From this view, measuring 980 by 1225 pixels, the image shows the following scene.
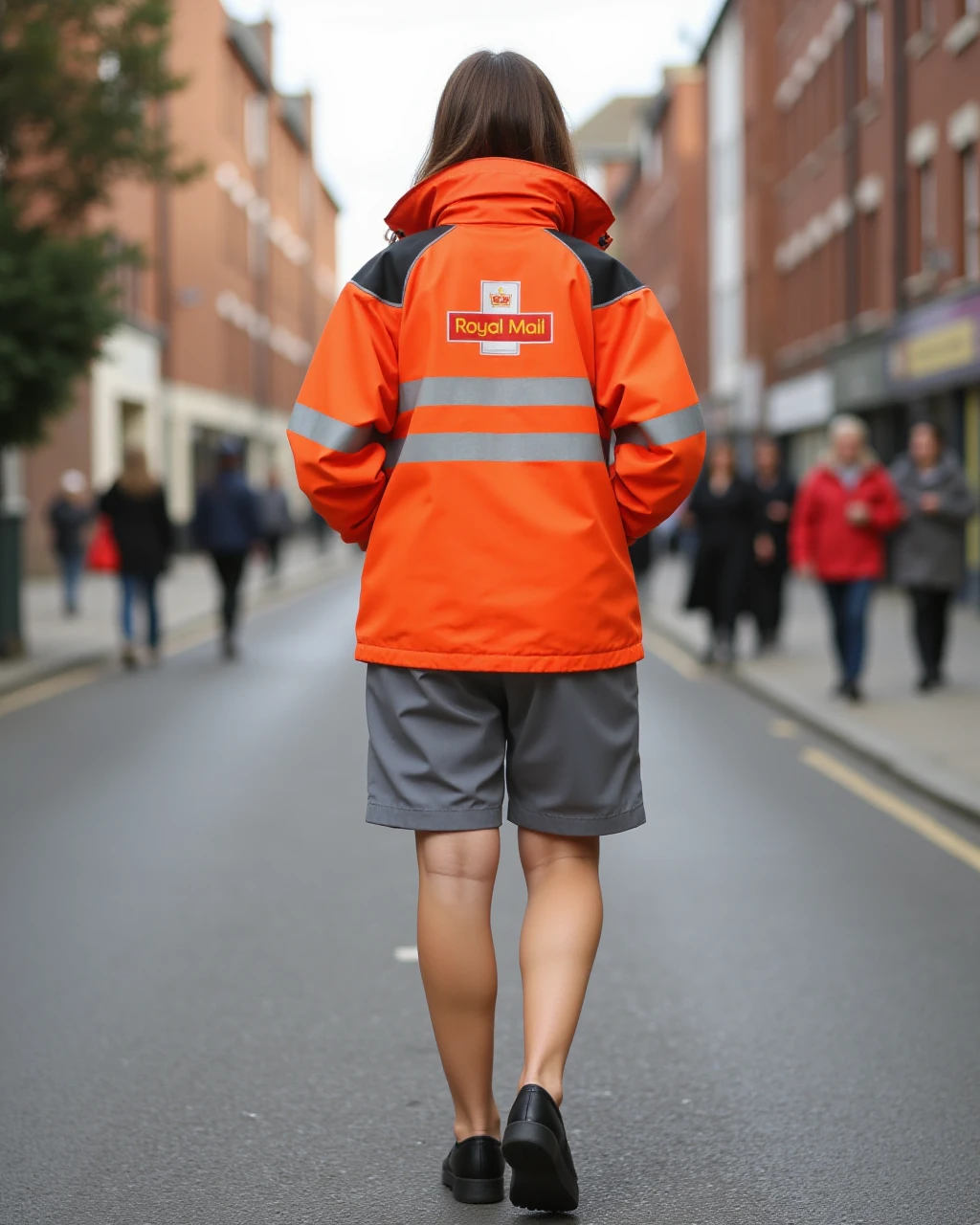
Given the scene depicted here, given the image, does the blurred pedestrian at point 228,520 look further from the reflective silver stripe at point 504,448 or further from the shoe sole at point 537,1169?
the shoe sole at point 537,1169

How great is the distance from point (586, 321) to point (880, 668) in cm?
1156

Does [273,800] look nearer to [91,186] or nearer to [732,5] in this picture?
[91,186]

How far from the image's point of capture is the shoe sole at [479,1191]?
11.0 feet

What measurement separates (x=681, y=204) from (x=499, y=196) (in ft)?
174

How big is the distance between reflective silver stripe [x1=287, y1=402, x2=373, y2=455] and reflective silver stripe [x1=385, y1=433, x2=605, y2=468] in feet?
0.35

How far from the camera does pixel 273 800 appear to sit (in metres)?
8.39

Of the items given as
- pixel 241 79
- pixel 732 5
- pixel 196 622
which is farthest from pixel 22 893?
pixel 241 79

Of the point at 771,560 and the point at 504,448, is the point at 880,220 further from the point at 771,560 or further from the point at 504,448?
the point at 504,448

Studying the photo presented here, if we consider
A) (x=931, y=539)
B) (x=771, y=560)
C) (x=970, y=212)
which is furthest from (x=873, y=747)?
(x=970, y=212)

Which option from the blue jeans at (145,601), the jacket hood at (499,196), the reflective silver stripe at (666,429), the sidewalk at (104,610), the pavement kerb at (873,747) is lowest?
the pavement kerb at (873,747)

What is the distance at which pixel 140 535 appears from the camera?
15.7m

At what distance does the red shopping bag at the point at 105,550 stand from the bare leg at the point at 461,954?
1283cm

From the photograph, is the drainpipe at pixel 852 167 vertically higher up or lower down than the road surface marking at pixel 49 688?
higher up

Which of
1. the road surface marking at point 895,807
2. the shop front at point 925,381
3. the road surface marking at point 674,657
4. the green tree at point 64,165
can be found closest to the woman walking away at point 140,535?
the green tree at point 64,165
